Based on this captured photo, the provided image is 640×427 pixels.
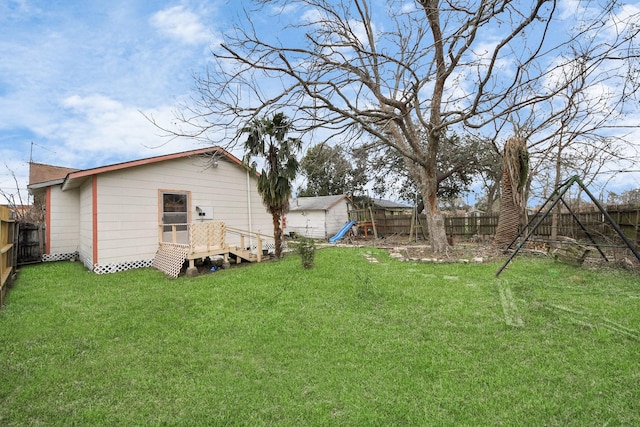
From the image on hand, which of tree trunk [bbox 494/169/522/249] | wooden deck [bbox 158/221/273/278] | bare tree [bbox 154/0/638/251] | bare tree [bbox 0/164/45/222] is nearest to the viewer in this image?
bare tree [bbox 154/0/638/251]

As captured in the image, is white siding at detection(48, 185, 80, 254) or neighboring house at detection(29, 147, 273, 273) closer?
neighboring house at detection(29, 147, 273, 273)

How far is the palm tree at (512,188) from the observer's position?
9.46m

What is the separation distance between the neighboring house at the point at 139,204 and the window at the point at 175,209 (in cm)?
3

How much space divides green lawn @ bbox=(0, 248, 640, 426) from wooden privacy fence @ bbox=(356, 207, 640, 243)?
15.5 feet

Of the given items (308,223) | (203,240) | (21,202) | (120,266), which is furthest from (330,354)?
(21,202)

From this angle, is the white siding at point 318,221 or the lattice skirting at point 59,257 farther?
the white siding at point 318,221

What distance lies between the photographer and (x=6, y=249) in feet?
20.2

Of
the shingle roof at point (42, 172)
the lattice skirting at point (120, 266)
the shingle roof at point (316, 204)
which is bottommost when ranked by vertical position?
the lattice skirting at point (120, 266)

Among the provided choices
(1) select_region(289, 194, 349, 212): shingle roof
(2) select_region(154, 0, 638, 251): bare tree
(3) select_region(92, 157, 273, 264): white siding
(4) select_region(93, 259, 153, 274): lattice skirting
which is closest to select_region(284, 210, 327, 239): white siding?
(1) select_region(289, 194, 349, 212): shingle roof

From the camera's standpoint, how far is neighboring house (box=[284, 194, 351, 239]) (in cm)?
2016

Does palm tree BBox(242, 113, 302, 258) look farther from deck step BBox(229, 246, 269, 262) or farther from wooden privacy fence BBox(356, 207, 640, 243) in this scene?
wooden privacy fence BBox(356, 207, 640, 243)

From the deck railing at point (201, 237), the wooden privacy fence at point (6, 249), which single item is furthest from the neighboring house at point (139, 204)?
the wooden privacy fence at point (6, 249)

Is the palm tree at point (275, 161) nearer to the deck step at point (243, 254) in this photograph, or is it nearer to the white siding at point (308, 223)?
the deck step at point (243, 254)

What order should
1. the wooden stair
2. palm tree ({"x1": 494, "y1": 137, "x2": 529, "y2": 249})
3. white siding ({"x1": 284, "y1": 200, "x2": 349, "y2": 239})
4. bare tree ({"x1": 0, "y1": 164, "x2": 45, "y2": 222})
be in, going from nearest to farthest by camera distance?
the wooden stair
palm tree ({"x1": 494, "y1": 137, "x2": 529, "y2": 249})
bare tree ({"x1": 0, "y1": 164, "x2": 45, "y2": 222})
white siding ({"x1": 284, "y1": 200, "x2": 349, "y2": 239})
